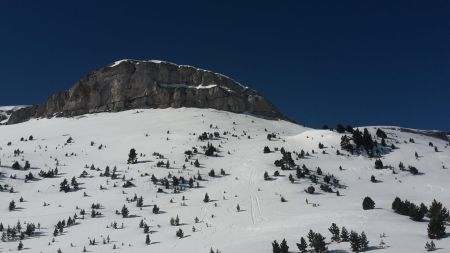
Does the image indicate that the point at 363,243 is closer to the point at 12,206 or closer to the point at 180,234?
the point at 180,234

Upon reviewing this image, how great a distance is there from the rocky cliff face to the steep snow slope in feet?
55.4

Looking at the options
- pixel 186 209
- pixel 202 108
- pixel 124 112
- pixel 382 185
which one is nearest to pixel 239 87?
pixel 202 108

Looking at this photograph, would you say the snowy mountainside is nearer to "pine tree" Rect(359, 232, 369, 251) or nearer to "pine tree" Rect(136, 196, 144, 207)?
"pine tree" Rect(136, 196, 144, 207)

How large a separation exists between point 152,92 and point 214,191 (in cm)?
5678

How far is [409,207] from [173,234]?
14814 mm

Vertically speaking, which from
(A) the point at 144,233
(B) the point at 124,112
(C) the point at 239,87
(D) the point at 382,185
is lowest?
(A) the point at 144,233

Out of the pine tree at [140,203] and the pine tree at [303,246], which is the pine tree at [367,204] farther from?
the pine tree at [140,203]

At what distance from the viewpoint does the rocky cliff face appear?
90.9 m

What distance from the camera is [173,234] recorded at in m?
27.0

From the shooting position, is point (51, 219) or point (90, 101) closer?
point (51, 219)

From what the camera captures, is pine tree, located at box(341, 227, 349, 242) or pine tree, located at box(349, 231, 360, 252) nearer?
pine tree, located at box(349, 231, 360, 252)

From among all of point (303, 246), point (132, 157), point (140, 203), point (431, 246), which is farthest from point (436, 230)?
point (132, 157)

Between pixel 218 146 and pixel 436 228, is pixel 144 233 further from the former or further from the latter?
pixel 218 146

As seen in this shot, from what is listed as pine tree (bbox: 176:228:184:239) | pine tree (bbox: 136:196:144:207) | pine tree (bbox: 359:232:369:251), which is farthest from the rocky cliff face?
pine tree (bbox: 359:232:369:251)
